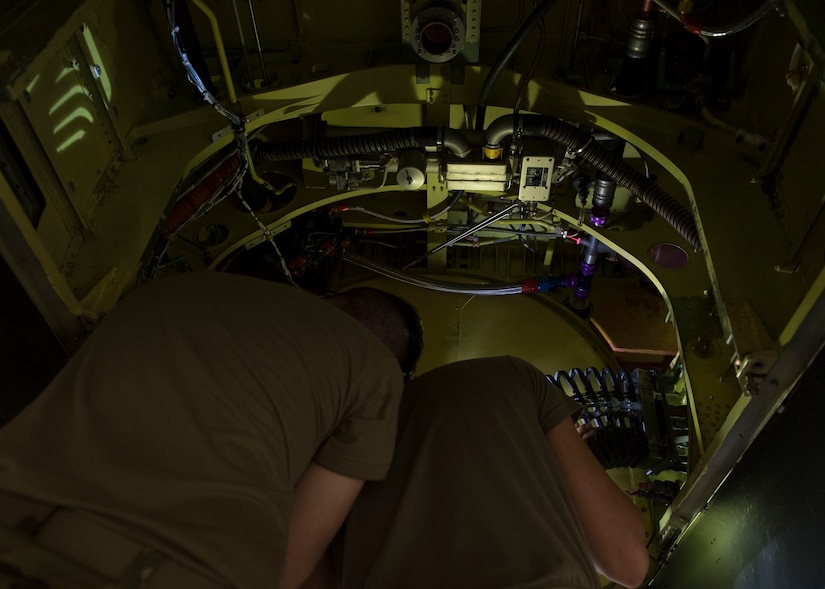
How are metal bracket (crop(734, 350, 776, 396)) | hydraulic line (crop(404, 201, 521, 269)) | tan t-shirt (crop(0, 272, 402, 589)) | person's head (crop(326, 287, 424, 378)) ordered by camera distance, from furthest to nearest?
hydraulic line (crop(404, 201, 521, 269)) < person's head (crop(326, 287, 424, 378)) < metal bracket (crop(734, 350, 776, 396)) < tan t-shirt (crop(0, 272, 402, 589))

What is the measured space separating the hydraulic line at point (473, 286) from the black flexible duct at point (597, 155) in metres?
0.84

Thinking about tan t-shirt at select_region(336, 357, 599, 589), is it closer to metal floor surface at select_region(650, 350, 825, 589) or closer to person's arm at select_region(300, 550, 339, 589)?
person's arm at select_region(300, 550, 339, 589)

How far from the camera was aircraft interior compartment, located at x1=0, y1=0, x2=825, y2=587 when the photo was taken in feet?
5.46

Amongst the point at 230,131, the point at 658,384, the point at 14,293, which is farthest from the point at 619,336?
the point at 14,293

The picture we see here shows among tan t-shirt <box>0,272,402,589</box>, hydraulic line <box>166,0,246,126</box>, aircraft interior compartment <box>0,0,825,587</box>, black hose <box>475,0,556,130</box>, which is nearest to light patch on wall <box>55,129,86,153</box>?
aircraft interior compartment <box>0,0,825,587</box>

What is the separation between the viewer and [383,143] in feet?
7.86

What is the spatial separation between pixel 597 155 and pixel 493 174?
37 cm

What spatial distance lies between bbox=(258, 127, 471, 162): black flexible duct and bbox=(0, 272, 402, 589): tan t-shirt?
43.2 inches

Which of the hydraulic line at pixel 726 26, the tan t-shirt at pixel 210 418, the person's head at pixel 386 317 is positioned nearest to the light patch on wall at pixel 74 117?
the tan t-shirt at pixel 210 418

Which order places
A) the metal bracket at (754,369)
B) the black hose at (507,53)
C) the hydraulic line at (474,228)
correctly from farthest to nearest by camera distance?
the hydraulic line at (474,228), the black hose at (507,53), the metal bracket at (754,369)

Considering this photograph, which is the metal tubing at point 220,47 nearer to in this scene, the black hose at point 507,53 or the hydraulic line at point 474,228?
the black hose at point 507,53

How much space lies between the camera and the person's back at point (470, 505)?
4.25ft

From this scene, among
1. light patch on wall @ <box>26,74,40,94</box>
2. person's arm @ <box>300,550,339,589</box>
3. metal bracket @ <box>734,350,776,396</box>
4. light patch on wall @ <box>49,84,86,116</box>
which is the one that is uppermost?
light patch on wall @ <box>26,74,40,94</box>

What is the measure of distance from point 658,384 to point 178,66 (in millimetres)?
2179
